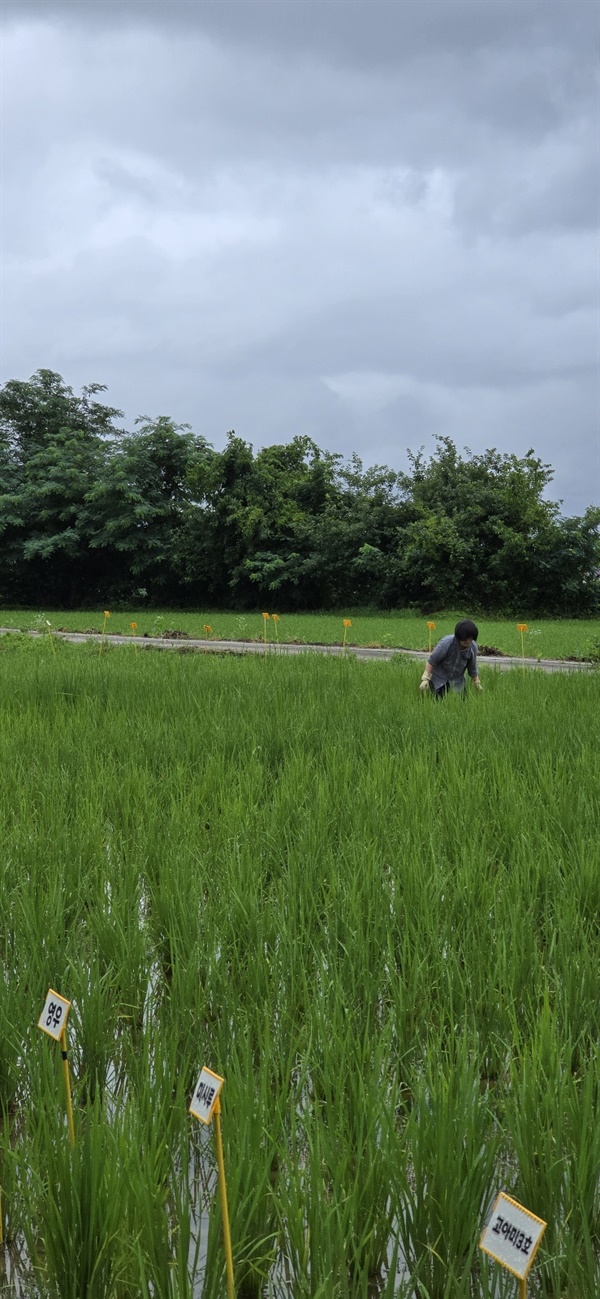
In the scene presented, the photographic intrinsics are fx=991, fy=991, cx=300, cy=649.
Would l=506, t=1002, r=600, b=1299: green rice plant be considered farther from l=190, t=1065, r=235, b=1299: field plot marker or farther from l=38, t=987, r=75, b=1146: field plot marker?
l=38, t=987, r=75, b=1146: field plot marker

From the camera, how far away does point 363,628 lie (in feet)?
62.4

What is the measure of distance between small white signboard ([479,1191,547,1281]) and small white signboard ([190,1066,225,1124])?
375mm

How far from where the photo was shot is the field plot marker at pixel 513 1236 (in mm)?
1086

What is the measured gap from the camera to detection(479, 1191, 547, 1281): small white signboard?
3.56 ft

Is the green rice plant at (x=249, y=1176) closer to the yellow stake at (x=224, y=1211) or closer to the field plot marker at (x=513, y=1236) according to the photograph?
the yellow stake at (x=224, y=1211)

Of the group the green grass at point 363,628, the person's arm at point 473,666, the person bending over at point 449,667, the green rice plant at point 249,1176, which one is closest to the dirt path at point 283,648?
the green grass at point 363,628

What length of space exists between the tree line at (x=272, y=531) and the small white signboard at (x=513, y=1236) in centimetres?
2239

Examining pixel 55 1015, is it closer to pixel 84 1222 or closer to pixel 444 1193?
pixel 84 1222

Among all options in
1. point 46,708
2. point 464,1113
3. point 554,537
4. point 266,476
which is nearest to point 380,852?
point 464,1113

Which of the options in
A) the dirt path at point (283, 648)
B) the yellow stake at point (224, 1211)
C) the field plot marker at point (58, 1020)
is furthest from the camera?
the dirt path at point (283, 648)

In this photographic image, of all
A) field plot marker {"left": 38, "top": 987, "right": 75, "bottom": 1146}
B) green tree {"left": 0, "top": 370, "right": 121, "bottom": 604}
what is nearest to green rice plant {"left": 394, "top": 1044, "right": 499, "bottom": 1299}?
field plot marker {"left": 38, "top": 987, "right": 75, "bottom": 1146}

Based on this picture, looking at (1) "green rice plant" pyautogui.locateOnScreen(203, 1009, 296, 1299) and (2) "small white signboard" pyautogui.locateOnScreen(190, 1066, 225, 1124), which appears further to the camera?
(1) "green rice plant" pyautogui.locateOnScreen(203, 1009, 296, 1299)

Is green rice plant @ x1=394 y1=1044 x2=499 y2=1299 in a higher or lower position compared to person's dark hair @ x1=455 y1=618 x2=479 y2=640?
lower

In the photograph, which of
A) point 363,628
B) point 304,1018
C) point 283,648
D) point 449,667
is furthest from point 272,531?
point 304,1018
